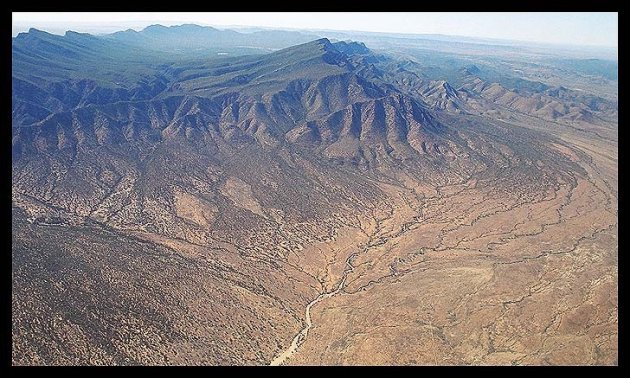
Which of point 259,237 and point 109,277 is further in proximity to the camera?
point 259,237

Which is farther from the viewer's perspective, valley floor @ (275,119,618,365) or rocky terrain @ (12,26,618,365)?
valley floor @ (275,119,618,365)

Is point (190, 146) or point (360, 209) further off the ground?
point (190, 146)

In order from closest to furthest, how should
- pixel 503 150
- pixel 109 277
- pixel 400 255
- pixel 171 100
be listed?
1. pixel 109 277
2. pixel 400 255
3. pixel 503 150
4. pixel 171 100

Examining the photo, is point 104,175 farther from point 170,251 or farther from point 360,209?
point 360,209

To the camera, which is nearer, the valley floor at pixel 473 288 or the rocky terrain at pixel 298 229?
the rocky terrain at pixel 298 229

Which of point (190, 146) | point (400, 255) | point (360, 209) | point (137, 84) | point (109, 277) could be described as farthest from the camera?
point (137, 84)

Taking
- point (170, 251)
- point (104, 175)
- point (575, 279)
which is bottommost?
point (575, 279)

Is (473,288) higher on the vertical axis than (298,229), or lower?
lower

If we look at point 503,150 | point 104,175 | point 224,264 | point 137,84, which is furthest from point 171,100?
point 503,150
